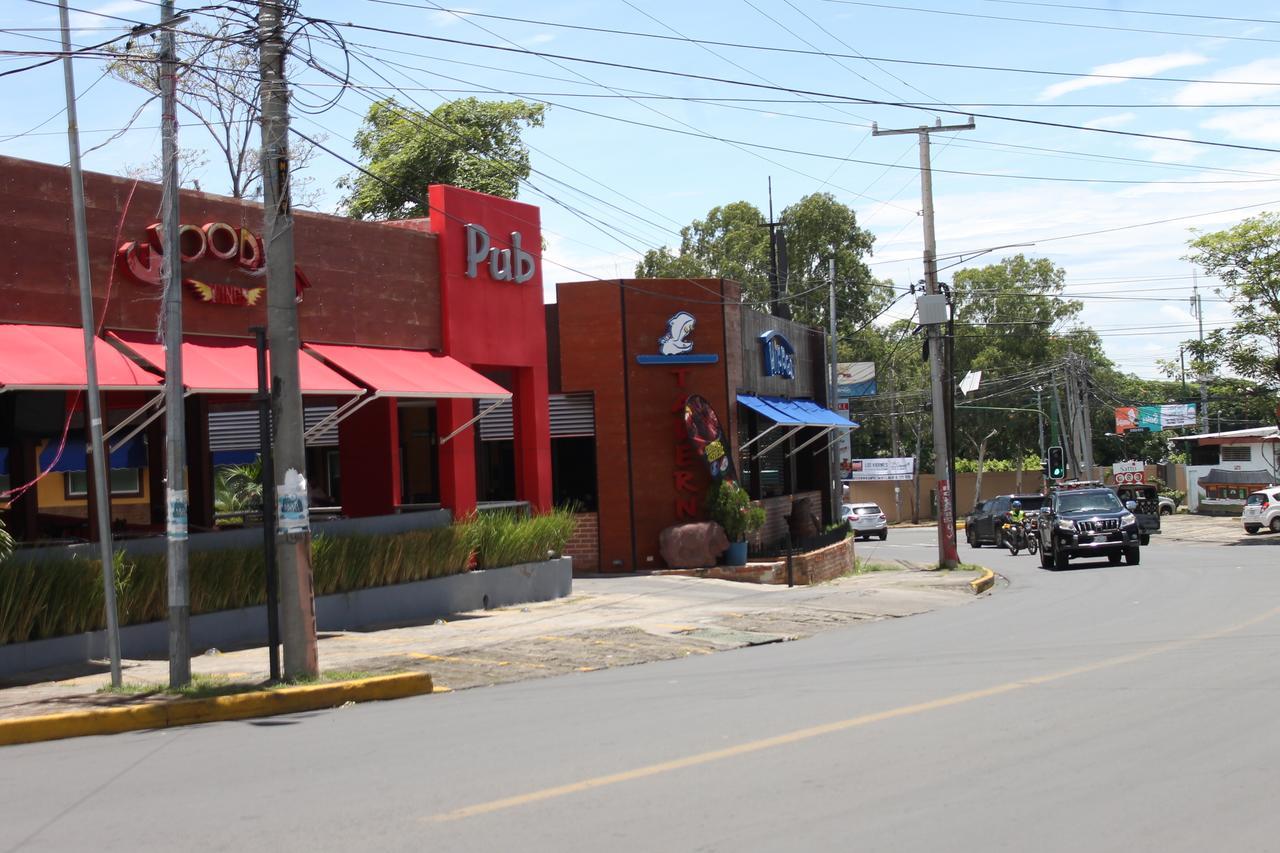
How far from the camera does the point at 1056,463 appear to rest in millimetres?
41406

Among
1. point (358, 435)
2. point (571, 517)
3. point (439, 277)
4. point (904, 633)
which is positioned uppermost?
point (439, 277)

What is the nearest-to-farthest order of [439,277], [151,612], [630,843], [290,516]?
[630,843], [290,516], [151,612], [439,277]

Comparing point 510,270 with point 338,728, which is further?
point 510,270

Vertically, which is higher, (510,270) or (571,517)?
(510,270)

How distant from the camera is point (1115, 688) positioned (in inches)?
422

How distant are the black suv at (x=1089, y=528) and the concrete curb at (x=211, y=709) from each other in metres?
20.5

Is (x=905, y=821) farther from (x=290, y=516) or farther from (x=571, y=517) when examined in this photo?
(x=571, y=517)

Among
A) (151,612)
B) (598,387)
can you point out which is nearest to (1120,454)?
(598,387)

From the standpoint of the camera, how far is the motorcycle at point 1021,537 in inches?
1560

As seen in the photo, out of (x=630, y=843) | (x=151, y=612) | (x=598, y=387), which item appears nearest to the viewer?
(x=630, y=843)

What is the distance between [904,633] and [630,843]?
10.9 m

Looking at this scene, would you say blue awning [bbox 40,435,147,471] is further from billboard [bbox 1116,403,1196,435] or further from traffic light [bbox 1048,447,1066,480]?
billboard [bbox 1116,403,1196,435]

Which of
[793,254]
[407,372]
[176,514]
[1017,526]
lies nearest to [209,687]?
[176,514]

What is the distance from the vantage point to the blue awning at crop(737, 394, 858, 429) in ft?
94.7
